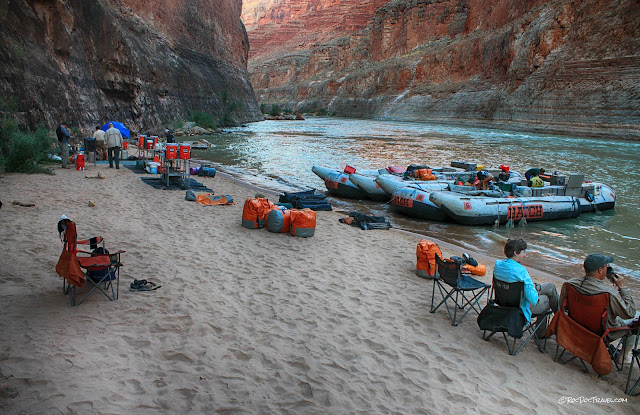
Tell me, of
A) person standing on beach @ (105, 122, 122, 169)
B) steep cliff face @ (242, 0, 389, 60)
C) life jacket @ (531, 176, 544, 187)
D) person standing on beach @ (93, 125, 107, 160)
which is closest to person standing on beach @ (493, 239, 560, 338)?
life jacket @ (531, 176, 544, 187)

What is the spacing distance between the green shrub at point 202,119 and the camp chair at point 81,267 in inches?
1409

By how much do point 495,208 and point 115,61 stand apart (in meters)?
23.9

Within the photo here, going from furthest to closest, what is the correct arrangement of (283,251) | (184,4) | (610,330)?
(184,4) → (283,251) → (610,330)

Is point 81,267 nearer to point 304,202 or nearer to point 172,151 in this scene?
point 304,202

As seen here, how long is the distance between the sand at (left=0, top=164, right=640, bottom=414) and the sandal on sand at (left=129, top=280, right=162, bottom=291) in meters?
0.11

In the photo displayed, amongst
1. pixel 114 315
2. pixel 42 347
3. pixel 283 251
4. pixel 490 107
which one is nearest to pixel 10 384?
pixel 42 347

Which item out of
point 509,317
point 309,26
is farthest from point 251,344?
point 309,26

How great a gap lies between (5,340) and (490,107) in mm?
57508

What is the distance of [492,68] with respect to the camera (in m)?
60.2

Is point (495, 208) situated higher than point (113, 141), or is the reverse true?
point (113, 141)

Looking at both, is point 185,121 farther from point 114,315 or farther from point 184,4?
point 114,315

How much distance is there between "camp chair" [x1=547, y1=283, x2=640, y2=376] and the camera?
4.45 m

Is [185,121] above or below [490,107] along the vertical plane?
below

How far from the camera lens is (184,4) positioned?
1725 inches
